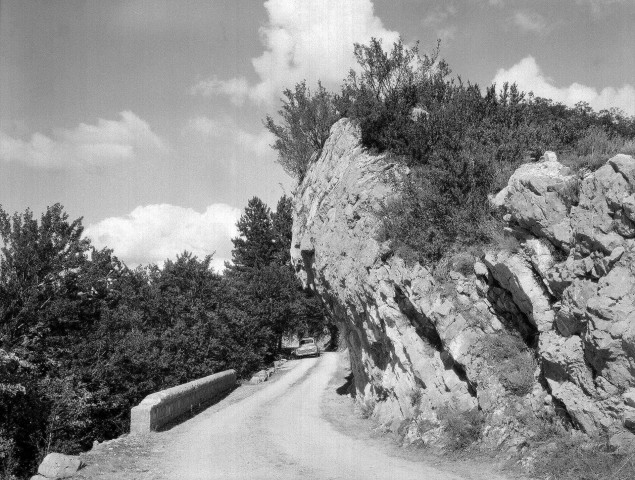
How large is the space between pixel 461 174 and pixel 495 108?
501cm

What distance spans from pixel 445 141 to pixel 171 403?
12012mm

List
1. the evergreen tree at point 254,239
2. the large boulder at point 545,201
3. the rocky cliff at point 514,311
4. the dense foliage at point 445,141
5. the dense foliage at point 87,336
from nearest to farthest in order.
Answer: the rocky cliff at point 514,311 < the large boulder at point 545,201 < the dense foliage at point 445,141 < the dense foliage at point 87,336 < the evergreen tree at point 254,239

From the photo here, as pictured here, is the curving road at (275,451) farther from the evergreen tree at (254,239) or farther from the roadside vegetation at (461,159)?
the evergreen tree at (254,239)

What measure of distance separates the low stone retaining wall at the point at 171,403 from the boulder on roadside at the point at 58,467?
12.1ft

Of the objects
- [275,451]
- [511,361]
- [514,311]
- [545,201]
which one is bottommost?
[275,451]

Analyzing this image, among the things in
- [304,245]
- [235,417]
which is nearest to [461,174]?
[304,245]

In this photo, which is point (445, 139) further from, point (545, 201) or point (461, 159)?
point (545, 201)

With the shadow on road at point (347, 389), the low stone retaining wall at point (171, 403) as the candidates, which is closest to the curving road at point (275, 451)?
the low stone retaining wall at point (171, 403)

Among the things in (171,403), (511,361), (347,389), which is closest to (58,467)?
(171,403)

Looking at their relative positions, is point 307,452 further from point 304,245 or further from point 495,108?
point 495,108

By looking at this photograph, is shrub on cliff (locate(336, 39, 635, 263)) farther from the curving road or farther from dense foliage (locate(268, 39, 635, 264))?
the curving road

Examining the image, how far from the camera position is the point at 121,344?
19.2 meters

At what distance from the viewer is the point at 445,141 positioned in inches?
601

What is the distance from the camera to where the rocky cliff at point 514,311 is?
7578mm
